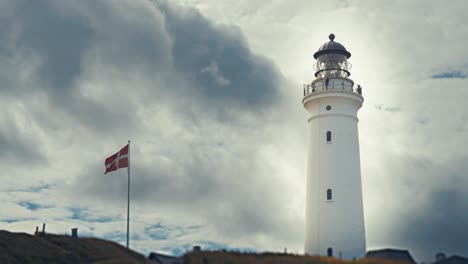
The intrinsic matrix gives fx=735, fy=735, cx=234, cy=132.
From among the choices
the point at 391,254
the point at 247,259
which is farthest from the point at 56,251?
the point at 391,254

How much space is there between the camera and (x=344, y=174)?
42938 mm

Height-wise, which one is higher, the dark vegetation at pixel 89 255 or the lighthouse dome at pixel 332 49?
the lighthouse dome at pixel 332 49

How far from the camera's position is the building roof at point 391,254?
41.8m

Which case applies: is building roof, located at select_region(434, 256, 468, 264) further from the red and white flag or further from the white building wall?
the red and white flag

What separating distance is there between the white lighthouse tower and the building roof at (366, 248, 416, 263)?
0.75 meters

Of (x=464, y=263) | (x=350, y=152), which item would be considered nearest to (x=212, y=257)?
(x=350, y=152)

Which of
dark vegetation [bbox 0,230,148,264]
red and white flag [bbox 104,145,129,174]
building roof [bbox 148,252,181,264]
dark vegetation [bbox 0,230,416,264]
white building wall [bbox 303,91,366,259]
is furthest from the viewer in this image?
white building wall [bbox 303,91,366,259]

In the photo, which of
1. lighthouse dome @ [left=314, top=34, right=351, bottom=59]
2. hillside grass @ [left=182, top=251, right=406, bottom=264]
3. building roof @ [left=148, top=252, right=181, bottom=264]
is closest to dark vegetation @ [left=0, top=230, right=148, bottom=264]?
building roof @ [left=148, top=252, right=181, bottom=264]

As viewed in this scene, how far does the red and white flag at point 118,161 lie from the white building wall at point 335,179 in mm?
10934

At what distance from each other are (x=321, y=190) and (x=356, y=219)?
8.59ft

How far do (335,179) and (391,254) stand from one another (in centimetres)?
533

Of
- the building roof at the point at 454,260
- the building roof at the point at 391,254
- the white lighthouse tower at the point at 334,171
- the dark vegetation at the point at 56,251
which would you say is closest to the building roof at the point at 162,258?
the dark vegetation at the point at 56,251

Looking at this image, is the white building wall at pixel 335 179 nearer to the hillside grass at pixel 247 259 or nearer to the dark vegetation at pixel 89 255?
the dark vegetation at pixel 89 255

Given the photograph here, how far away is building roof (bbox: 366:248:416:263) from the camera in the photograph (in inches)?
1644
